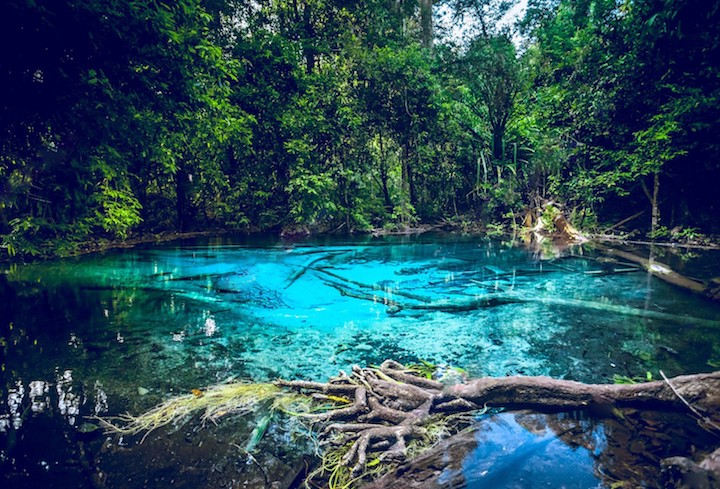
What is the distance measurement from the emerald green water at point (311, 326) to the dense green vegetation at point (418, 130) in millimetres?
2098

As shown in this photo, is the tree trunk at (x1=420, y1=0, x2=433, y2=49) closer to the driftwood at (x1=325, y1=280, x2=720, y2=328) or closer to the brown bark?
the driftwood at (x1=325, y1=280, x2=720, y2=328)

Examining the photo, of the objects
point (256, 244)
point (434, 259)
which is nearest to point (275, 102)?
point (256, 244)

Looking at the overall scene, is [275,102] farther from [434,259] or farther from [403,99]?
[434,259]

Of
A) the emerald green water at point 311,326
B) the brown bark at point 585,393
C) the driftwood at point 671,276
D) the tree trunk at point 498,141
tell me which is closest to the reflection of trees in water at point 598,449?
the brown bark at point 585,393

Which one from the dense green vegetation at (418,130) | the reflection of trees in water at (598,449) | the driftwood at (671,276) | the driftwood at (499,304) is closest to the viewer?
the reflection of trees in water at (598,449)

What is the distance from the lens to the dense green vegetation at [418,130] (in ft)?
25.6

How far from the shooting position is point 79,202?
3951mm

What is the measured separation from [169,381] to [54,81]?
251cm

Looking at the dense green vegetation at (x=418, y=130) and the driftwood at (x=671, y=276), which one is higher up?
the dense green vegetation at (x=418, y=130)

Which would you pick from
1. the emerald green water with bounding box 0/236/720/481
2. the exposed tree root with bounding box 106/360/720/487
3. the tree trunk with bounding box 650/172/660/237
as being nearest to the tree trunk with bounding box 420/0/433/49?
the tree trunk with bounding box 650/172/660/237

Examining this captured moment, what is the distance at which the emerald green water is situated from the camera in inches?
105

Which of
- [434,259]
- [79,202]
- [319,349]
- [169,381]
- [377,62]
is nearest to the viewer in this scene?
[169,381]

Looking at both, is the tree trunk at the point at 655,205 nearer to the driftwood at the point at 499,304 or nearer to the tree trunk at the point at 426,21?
the driftwood at the point at 499,304

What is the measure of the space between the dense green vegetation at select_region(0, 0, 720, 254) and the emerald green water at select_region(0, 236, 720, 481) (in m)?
2.10
